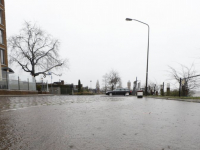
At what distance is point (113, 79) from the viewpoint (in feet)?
195

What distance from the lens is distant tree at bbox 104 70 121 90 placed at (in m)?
59.2

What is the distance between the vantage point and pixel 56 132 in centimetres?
298

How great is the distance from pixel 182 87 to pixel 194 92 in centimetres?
155

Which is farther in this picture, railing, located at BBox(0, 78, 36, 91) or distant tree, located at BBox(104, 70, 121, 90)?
distant tree, located at BBox(104, 70, 121, 90)

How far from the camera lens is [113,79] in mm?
59531

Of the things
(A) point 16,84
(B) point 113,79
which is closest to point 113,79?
(B) point 113,79

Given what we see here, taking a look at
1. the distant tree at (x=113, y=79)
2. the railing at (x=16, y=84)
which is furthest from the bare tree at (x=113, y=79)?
the railing at (x=16, y=84)

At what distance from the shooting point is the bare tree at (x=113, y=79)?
59.2 meters

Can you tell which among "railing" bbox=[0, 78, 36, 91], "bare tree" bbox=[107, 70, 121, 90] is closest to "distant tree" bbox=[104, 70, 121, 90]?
"bare tree" bbox=[107, 70, 121, 90]

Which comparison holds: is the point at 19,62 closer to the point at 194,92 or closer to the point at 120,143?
the point at 194,92

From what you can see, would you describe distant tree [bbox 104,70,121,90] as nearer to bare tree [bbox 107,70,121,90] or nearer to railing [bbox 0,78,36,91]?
bare tree [bbox 107,70,121,90]

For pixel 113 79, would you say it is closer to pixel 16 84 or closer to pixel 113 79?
pixel 113 79

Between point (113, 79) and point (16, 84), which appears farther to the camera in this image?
point (113, 79)

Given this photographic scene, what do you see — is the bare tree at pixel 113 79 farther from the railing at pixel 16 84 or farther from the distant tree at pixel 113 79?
the railing at pixel 16 84
